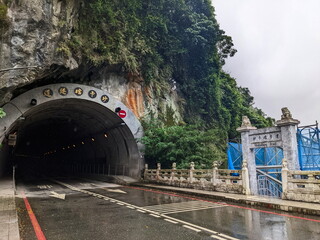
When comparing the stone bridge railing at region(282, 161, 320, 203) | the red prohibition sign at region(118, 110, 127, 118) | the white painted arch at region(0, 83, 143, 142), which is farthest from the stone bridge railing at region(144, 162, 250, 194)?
the red prohibition sign at region(118, 110, 127, 118)

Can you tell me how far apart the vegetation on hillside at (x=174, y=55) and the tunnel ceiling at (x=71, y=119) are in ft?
13.0

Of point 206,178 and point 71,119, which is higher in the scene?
point 71,119

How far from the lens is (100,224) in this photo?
25.2 ft

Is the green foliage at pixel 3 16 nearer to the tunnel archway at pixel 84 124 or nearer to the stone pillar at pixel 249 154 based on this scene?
the tunnel archway at pixel 84 124

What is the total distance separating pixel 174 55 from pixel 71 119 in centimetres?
1389

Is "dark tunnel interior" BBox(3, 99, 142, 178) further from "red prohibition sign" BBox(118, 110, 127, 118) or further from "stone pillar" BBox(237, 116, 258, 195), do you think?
"stone pillar" BBox(237, 116, 258, 195)

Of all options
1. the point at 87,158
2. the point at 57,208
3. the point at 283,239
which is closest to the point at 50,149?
the point at 87,158

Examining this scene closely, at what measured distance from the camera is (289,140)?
13.9 meters

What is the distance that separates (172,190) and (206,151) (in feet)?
19.3

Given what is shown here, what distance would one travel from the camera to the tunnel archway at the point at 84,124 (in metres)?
18.8

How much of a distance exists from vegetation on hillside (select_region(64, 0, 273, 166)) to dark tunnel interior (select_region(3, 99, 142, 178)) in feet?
9.49

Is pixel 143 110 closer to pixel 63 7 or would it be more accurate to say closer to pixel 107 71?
pixel 107 71

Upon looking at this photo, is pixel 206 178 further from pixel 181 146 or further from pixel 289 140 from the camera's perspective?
pixel 289 140

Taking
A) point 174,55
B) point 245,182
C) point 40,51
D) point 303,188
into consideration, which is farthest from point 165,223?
point 174,55
